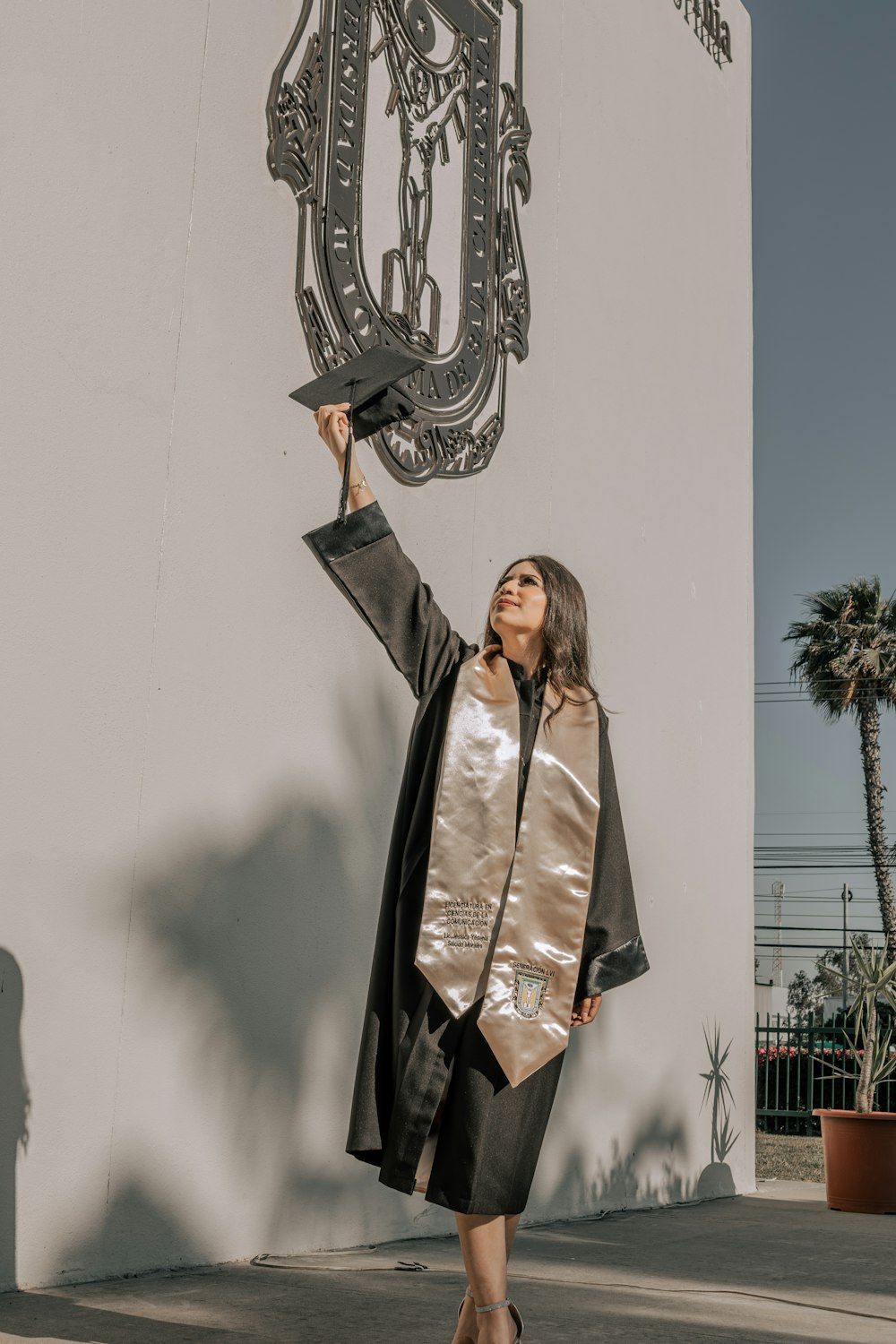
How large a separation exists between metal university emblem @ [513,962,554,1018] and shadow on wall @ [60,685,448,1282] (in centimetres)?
141

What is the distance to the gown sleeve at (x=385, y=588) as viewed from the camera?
2.73 metres

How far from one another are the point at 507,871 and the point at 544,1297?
58.6 inches

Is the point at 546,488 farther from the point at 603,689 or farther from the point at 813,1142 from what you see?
the point at 813,1142

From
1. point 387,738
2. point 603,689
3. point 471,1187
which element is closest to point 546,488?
point 603,689

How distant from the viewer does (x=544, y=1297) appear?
355 cm

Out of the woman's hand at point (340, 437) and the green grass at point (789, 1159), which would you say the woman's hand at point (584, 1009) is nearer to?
the woman's hand at point (340, 437)

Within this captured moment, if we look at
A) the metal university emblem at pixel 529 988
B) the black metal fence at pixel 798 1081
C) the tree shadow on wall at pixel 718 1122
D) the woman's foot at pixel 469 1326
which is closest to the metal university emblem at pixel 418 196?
the metal university emblem at pixel 529 988

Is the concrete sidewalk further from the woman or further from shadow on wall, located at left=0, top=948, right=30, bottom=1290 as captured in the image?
the woman

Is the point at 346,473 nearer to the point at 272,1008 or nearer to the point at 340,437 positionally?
the point at 340,437

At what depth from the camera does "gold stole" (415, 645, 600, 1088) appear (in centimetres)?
260

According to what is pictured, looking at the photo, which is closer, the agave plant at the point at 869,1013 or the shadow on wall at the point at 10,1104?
the shadow on wall at the point at 10,1104

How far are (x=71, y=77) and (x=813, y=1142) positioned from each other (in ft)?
40.8

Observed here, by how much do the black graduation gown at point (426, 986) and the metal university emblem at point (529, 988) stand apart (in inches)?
3.6

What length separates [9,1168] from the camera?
3248mm
